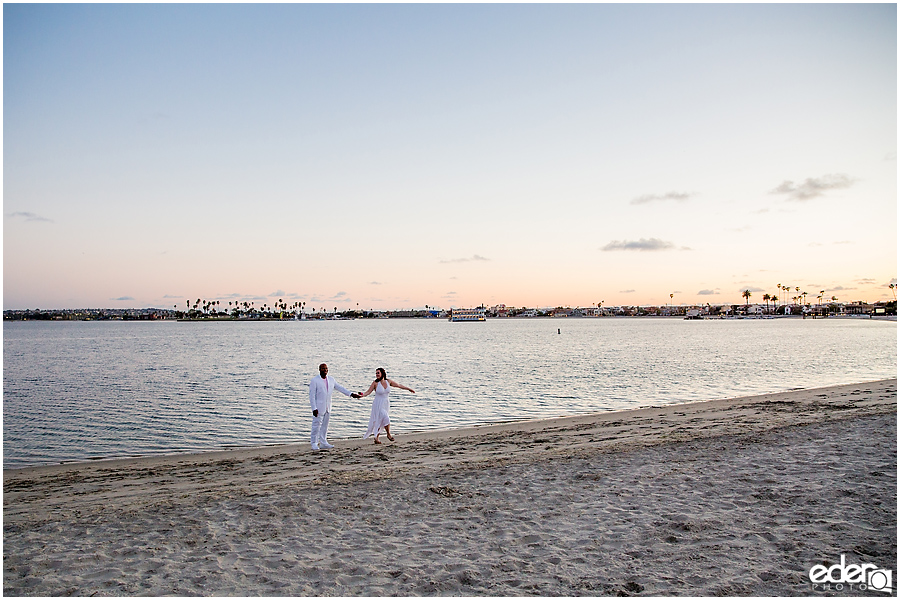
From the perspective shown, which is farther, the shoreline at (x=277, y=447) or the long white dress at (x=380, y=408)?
the shoreline at (x=277, y=447)

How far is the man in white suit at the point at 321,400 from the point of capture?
46.1 feet

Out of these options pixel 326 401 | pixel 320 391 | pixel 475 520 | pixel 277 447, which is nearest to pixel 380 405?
pixel 326 401

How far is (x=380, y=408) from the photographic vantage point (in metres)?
15.1

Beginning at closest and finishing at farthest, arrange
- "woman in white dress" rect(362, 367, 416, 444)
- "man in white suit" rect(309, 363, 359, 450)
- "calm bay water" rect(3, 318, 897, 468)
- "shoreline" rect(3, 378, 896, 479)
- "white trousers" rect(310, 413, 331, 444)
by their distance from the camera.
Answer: "man in white suit" rect(309, 363, 359, 450) < "white trousers" rect(310, 413, 331, 444) < "woman in white dress" rect(362, 367, 416, 444) < "shoreline" rect(3, 378, 896, 479) < "calm bay water" rect(3, 318, 897, 468)

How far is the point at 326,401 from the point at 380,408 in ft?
4.81

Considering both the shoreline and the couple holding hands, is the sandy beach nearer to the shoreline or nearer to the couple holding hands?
the couple holding hands

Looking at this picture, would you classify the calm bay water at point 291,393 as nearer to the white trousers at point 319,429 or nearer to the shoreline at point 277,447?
the shoreline at point 277,447

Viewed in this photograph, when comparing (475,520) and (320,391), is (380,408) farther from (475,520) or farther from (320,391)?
(475,520)

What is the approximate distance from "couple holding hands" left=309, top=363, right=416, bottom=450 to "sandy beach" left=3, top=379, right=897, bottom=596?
64 centimetres

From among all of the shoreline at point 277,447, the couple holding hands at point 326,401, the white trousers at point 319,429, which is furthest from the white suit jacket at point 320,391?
the shoreline at point 277,447

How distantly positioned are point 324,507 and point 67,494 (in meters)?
5.56

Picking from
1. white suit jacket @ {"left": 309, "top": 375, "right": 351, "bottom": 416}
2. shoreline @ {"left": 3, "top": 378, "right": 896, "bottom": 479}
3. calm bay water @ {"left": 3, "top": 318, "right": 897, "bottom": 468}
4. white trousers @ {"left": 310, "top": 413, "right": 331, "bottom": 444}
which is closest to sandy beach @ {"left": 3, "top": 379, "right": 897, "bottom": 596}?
white trousers @ {"left": 310, "top": 413, "right": 331, "bottom": 444}

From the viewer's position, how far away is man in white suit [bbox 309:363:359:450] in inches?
554

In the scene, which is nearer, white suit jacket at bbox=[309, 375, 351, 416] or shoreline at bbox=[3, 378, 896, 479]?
white suit jacket at bbox=[309, 375, 351, 416]
